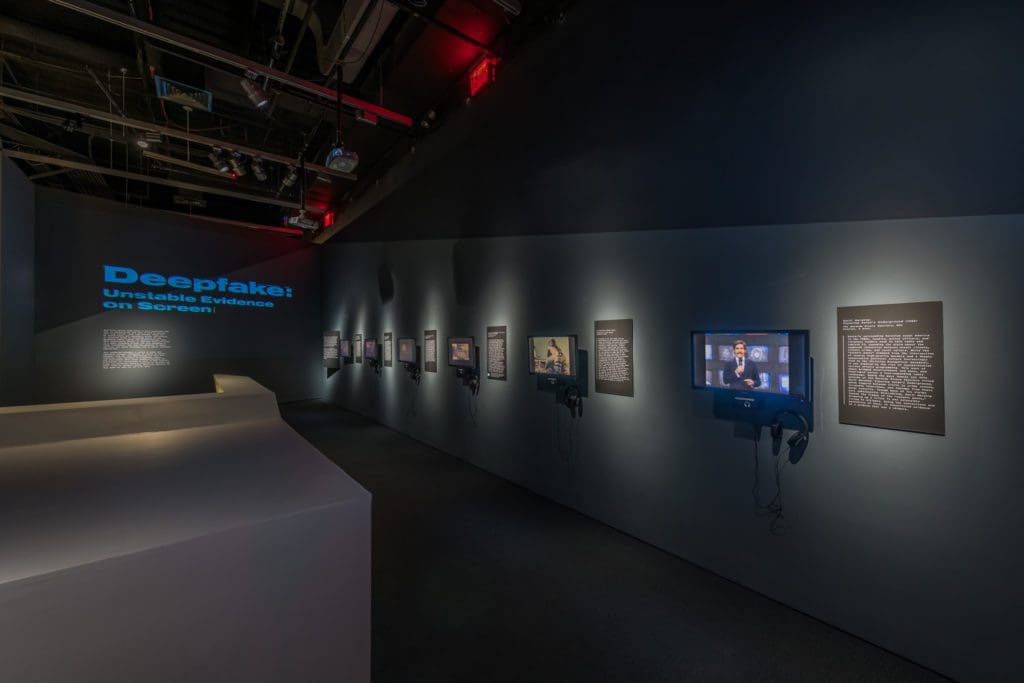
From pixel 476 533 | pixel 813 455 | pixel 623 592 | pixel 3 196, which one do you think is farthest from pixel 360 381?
pixel 813 455

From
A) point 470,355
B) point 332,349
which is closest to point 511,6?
point 470,355

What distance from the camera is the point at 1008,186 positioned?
182cm

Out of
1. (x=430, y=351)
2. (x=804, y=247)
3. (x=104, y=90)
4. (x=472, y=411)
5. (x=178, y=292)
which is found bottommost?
(x=472, y=411)

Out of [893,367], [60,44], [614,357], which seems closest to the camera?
[893,367]

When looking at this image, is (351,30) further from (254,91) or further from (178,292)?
(178,292)

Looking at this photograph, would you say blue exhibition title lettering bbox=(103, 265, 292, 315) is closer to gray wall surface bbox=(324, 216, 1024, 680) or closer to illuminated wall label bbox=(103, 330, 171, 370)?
illuminated wall label bbox=(103, 330, 171, 370)

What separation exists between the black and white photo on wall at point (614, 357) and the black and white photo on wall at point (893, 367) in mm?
1477

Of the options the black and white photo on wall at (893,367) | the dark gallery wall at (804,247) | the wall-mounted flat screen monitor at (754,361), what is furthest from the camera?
the wall-mounted flat screen monitor at (754,361)

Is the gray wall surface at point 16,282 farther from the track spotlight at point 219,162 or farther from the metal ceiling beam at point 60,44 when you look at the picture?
the track spotlight at point 219,162

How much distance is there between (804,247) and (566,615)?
2.73 metres

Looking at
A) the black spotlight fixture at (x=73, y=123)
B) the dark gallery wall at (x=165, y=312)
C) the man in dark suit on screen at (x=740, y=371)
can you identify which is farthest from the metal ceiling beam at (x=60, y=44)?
the man in dark suit on screen at (x=740, y=371)

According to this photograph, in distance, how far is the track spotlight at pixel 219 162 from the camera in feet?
20.5

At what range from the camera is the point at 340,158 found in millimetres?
4832

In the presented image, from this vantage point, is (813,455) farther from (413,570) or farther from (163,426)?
(163,426)
